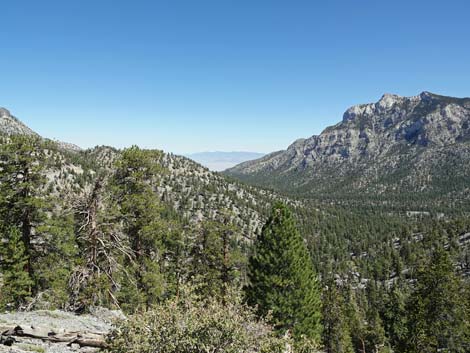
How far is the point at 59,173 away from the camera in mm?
154625

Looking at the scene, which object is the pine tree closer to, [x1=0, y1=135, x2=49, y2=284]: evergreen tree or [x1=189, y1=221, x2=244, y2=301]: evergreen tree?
[x1=0, y1=135, x2=49, y2=284]: evergreen tree

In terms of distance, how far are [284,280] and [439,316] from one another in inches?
539

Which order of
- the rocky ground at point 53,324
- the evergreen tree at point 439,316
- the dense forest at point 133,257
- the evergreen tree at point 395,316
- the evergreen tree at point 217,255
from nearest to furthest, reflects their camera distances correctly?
1. the rocky ground at point 53,324
2. the dense forest at point 133,257
3. the evergreen tree at point 439,316
4. the evergreen tree at point 217,255
5. the evergreen tree at point 395,316

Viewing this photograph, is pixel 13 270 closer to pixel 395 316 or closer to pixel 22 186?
pixel 22 186

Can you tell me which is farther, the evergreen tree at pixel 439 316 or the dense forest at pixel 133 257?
the evergreen tree at pixel 439 316

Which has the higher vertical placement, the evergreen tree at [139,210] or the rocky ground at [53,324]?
the evergreen tree at [139,210]

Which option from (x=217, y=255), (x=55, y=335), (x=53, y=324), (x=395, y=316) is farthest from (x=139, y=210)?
(x=395, y=316)

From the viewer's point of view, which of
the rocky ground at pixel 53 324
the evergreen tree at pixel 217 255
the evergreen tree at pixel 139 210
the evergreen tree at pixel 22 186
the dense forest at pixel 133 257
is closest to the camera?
the rocky ground at pixel 53 324

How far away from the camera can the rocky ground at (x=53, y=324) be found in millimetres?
14977

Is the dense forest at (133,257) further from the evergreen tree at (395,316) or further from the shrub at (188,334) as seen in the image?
the evergreen tree at (395,316)

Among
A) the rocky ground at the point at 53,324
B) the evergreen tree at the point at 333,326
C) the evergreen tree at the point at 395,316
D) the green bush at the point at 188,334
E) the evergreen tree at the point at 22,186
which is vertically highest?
the evergreen tree at the point at 22,186

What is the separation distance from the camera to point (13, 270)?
27000 millimetres

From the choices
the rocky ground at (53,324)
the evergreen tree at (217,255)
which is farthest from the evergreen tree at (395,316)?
the rocky ground at (53,324)

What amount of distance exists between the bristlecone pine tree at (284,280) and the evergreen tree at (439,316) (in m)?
8.66
